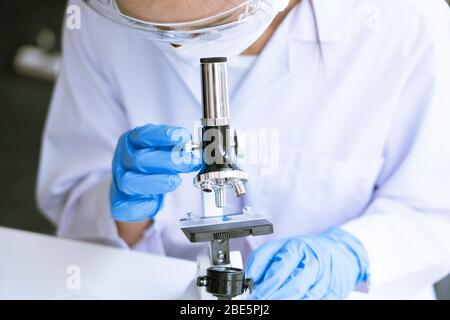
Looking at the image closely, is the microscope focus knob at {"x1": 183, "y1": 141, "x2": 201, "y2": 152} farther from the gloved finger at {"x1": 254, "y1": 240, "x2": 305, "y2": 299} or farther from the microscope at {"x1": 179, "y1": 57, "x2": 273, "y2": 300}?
the gloved finger at {"x1": 254, "y1": 240, "x2": 305, "y2": 299}

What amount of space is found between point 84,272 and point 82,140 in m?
0.31

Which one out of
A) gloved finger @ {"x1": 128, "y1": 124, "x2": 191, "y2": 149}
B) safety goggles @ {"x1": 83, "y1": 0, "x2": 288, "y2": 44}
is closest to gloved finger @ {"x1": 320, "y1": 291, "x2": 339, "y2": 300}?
gloved finger @ {"x1": 128, "y1": 124, "x2": 191, "y2": 149}

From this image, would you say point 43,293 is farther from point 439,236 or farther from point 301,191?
point 439,236

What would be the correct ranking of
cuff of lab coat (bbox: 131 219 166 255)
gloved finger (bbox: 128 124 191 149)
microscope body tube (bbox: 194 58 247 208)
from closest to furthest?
microscope body tube (bbox: 194 58 247 208) → gloved finger (bbox: 128 124 191 149) → cuff of lab coat (bbox: 131 219 166 255)

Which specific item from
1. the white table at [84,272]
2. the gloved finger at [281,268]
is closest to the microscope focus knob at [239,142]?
the gloved finger at [281,268]

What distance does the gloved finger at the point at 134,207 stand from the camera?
106 centimetres

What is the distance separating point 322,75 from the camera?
44.4 inches

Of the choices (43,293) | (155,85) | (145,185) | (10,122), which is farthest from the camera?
(10,122)

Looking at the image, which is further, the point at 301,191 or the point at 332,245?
the point at 301,191

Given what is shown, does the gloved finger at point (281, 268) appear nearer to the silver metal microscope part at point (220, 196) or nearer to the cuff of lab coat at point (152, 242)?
the silver metal microscope part at point (220, 196)

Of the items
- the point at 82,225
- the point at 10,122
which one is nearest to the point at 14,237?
the point at 82,225

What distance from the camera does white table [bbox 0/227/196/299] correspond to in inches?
43.8

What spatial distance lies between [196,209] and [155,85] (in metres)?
0.26

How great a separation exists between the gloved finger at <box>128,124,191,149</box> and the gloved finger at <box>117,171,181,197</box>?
0.16 ft
